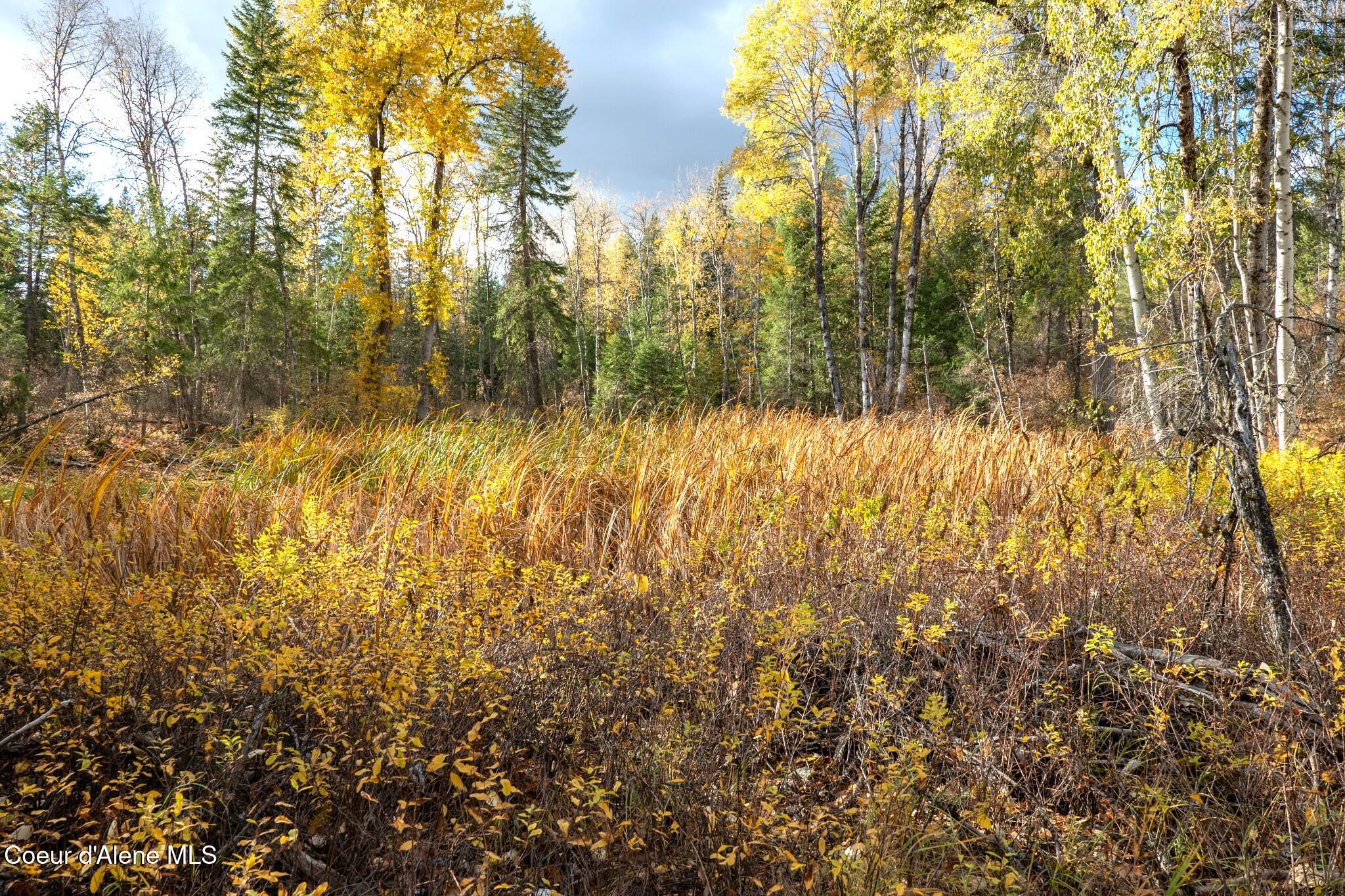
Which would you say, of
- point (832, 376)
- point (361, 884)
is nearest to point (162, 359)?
point (832, 376)

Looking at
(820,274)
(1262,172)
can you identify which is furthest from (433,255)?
(1262,172)

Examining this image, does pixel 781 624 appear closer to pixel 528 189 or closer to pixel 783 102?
pixel 783 102

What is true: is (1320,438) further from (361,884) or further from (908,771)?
(361,884)

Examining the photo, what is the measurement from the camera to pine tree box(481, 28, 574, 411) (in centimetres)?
1723

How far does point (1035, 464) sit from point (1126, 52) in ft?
15.0

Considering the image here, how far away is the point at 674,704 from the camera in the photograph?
1.79 m

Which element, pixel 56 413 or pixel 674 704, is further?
pixel 674 704

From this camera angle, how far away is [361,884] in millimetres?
1335

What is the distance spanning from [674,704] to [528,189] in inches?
748

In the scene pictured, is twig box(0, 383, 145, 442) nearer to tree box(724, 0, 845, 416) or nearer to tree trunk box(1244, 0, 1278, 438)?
tree trunk box(1244, 0, 1278, 438)

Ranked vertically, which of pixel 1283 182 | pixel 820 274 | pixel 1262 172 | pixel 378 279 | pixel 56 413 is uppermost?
pixel 820 274

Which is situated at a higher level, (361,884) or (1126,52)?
(1126,52)

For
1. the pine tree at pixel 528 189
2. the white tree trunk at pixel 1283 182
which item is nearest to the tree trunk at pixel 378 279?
the pine tree at pixel 528 189

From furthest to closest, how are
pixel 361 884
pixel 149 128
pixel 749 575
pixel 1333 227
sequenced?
1. pixel 149 128
2. pixel 1333 227
3. pixel 749 575
4. pixel 361 884
